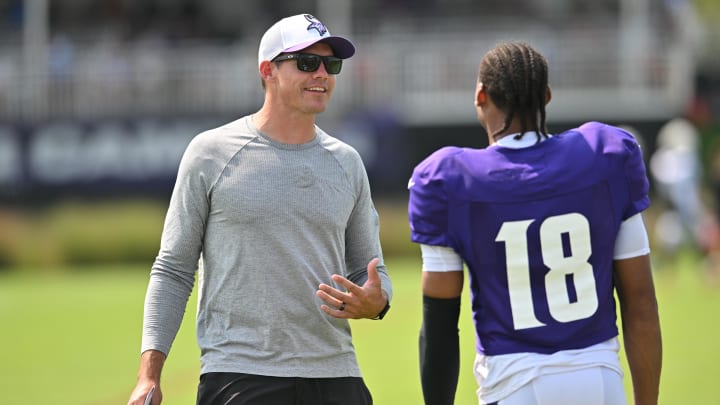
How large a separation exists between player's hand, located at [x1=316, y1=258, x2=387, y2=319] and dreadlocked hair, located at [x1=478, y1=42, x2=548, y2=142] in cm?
85

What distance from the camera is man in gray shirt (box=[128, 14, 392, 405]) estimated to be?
4.39m

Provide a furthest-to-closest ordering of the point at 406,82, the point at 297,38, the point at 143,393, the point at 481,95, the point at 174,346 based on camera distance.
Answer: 1. the point at 406,82
2. the point at 174,346
3. the point at 297,38
4. the point at 143,393
5. the point at 481,95

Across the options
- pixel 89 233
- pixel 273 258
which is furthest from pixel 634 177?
pixel 89 233

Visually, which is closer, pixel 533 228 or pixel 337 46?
pixel 533 228

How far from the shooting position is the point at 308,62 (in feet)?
15.1

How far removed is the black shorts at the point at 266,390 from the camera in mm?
4352

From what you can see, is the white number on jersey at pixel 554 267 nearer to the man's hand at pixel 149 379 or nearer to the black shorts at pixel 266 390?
the black shorts at pixel 266 390

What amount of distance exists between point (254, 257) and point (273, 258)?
0.23 ft

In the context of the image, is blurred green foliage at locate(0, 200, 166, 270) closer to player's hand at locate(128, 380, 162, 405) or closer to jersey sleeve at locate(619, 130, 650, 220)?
player's hand at locate(128, 380, 162, 405)

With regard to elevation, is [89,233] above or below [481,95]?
below

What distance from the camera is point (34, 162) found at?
25594 mm

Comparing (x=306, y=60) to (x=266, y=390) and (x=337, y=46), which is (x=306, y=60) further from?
(x=266, y=390)

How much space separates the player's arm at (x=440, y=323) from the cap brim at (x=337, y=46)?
3.90 feet

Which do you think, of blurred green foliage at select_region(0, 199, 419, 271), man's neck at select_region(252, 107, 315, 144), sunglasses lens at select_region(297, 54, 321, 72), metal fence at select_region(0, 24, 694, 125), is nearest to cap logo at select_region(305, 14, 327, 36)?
sunglasses lens at select_region(297, 54, 321, 72)
